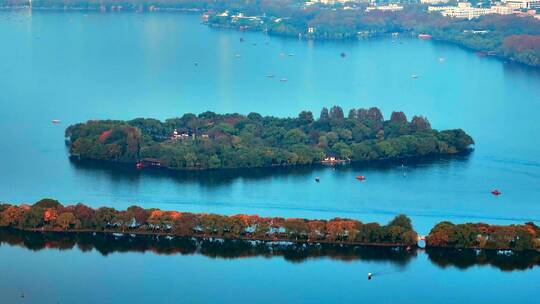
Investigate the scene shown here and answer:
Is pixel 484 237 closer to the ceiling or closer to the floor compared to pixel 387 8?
closer to the floor

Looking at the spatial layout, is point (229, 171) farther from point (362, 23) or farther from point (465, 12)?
point (465, 12)

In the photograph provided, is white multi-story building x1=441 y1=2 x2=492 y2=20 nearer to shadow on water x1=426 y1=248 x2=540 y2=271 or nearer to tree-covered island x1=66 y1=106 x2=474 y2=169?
tree-covered island x1=66 y1=106 x2=474 y2=169

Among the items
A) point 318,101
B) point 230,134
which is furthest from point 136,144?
point 318,101

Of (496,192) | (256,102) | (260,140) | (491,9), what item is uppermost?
(491,9)

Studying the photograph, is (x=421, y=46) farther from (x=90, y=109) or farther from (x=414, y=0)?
(x=90, y=109)

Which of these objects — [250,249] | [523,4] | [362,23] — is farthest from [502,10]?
[250,249]

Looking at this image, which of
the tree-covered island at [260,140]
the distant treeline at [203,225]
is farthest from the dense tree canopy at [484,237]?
the tree-covered island at [260,140]

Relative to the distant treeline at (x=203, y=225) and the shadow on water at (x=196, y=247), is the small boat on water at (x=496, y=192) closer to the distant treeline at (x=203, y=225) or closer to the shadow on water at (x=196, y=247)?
the distant treeline at (x=203, y=225)
